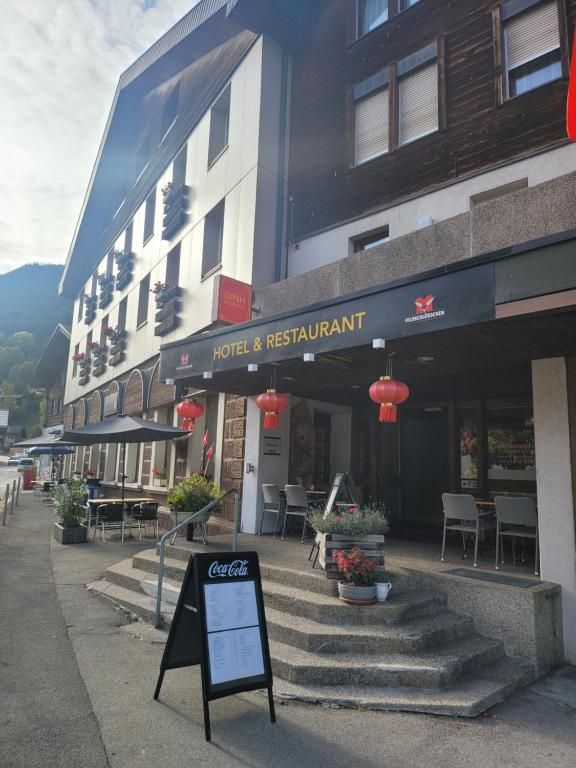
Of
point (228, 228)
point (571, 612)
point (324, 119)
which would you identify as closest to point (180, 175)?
point (228, 228)

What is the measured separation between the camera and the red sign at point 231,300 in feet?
32.7

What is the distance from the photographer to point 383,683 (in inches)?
175

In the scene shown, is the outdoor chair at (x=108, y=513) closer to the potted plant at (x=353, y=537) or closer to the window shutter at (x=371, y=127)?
A: the potted plant at (x=353, y=537)

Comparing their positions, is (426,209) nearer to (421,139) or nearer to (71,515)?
(421,139)

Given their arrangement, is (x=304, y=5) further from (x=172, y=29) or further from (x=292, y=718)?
(x=292, y=718)

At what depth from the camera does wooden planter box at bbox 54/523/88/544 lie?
1105cm

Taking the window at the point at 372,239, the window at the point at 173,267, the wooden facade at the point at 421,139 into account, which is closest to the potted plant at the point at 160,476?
the window at the point at 173,267

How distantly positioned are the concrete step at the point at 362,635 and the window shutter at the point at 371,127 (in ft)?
26.3

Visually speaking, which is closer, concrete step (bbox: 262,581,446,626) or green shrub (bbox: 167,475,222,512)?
concrete step (bbox: 262,581,446,626)

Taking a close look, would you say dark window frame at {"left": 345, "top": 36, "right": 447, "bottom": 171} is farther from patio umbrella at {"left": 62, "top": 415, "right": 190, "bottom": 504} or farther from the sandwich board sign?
the sandwich board sign

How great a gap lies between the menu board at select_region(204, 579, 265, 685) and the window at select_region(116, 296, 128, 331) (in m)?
17.2

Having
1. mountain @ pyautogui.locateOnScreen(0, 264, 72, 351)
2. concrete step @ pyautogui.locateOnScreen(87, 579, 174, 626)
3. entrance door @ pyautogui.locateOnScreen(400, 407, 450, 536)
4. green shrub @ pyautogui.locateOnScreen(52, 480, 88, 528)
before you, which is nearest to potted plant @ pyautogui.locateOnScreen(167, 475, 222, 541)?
concrete step @ pyautogui.locateOnScreen(87, 579, 174, 626)

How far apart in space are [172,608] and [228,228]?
8.30 meters

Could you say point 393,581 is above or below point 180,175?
below
